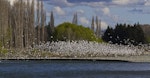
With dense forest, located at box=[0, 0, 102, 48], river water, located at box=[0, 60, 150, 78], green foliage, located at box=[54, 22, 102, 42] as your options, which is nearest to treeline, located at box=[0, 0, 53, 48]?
dense forest, located at box=[0, 0, 102, 48]

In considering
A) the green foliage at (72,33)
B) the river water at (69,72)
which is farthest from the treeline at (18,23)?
the river water at (69,72)

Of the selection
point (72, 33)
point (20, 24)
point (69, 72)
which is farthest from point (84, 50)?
point (69, 72)

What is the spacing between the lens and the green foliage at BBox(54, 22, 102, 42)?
121 metres

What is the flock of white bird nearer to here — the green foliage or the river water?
the green foliage

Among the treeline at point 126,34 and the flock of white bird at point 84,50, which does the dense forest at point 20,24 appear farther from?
the treeline at point 126,34

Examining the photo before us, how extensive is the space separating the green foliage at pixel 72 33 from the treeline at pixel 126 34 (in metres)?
12.0

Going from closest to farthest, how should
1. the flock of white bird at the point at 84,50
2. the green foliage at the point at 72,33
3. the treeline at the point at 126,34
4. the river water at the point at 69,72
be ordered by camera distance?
the river water at the point at 69,72 < the flock of white bird at the point at 84,50 < the green foliage at the point at 72,33 < the treeline at the point at 126,34

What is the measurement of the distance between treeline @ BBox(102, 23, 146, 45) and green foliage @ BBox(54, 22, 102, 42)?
12036 mm

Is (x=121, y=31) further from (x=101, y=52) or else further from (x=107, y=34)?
(x=101, y=52)

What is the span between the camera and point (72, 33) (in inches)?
4847

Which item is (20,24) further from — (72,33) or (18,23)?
(72,33)

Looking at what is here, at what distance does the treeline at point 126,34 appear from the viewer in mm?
140000

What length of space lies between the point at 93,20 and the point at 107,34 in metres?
6.24

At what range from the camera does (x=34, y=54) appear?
3280 inches
